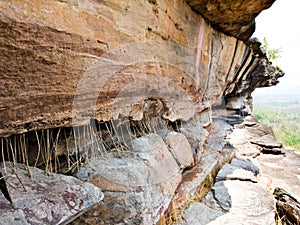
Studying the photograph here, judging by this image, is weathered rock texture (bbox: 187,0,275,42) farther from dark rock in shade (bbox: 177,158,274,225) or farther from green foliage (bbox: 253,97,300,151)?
green foliage (bbox: 253,97,300,151)

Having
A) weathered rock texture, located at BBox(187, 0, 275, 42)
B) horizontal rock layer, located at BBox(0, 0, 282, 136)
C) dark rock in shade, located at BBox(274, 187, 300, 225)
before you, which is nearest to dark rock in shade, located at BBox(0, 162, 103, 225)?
horizontal rock layer, located at BBox(0, 0, 282, 136)

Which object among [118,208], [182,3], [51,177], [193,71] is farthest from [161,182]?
[182,3]

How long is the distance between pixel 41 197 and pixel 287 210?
3.04 metres

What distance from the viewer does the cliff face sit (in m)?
1.21

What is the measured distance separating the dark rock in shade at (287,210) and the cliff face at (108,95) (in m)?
0.96

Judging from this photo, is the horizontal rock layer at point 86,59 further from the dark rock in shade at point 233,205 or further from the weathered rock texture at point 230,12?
the dark rock in shade at point 233,205

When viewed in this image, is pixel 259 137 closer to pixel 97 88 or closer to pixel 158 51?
pixel 158 51

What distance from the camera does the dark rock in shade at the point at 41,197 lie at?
3.60 ft

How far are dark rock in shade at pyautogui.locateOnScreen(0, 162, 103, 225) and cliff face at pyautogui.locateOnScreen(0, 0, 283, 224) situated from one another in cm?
2

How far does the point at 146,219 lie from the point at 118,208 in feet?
0.83

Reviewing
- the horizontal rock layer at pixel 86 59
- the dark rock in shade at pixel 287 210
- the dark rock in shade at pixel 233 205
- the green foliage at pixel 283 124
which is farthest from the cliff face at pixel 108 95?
the green foliage at pixel 283 124

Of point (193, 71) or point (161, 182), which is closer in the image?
point (161, 182)

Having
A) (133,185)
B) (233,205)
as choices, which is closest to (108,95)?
(133,185)

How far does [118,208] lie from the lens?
1.55 metres
